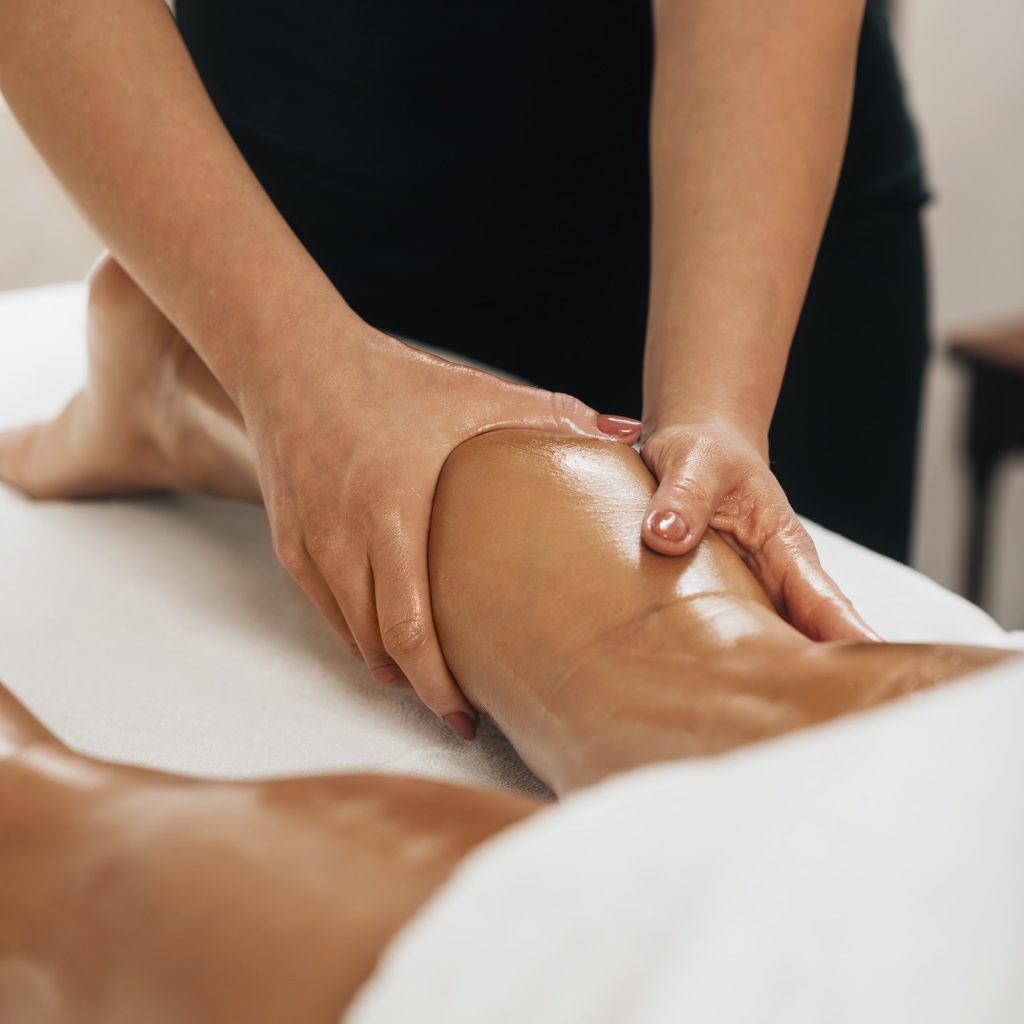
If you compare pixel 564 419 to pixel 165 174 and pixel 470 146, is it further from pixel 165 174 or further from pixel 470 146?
pixel 470 146

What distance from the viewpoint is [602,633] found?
0.62 meters

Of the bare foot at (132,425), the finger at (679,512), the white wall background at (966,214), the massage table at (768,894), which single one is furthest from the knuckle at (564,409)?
the white wall background at (966,214)

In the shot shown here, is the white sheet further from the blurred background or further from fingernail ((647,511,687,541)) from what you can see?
the blurred background

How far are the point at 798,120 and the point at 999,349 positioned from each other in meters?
1.44

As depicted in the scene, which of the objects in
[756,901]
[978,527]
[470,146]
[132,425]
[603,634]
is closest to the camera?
[756,901]

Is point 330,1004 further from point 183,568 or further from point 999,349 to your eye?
point 999,349

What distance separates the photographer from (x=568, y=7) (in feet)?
3.44

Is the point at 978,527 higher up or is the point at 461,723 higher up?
the point at 461,723

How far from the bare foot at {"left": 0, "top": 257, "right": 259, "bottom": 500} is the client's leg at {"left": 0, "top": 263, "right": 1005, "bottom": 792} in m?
0.29

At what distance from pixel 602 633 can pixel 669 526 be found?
68 mm

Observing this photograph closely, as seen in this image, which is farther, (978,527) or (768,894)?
(978,527)

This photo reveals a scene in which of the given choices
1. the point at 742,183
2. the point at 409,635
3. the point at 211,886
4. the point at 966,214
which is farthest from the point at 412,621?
the point at 966,214

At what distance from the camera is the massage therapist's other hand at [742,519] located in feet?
2.10

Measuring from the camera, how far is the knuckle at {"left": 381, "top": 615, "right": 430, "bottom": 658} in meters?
0.69
